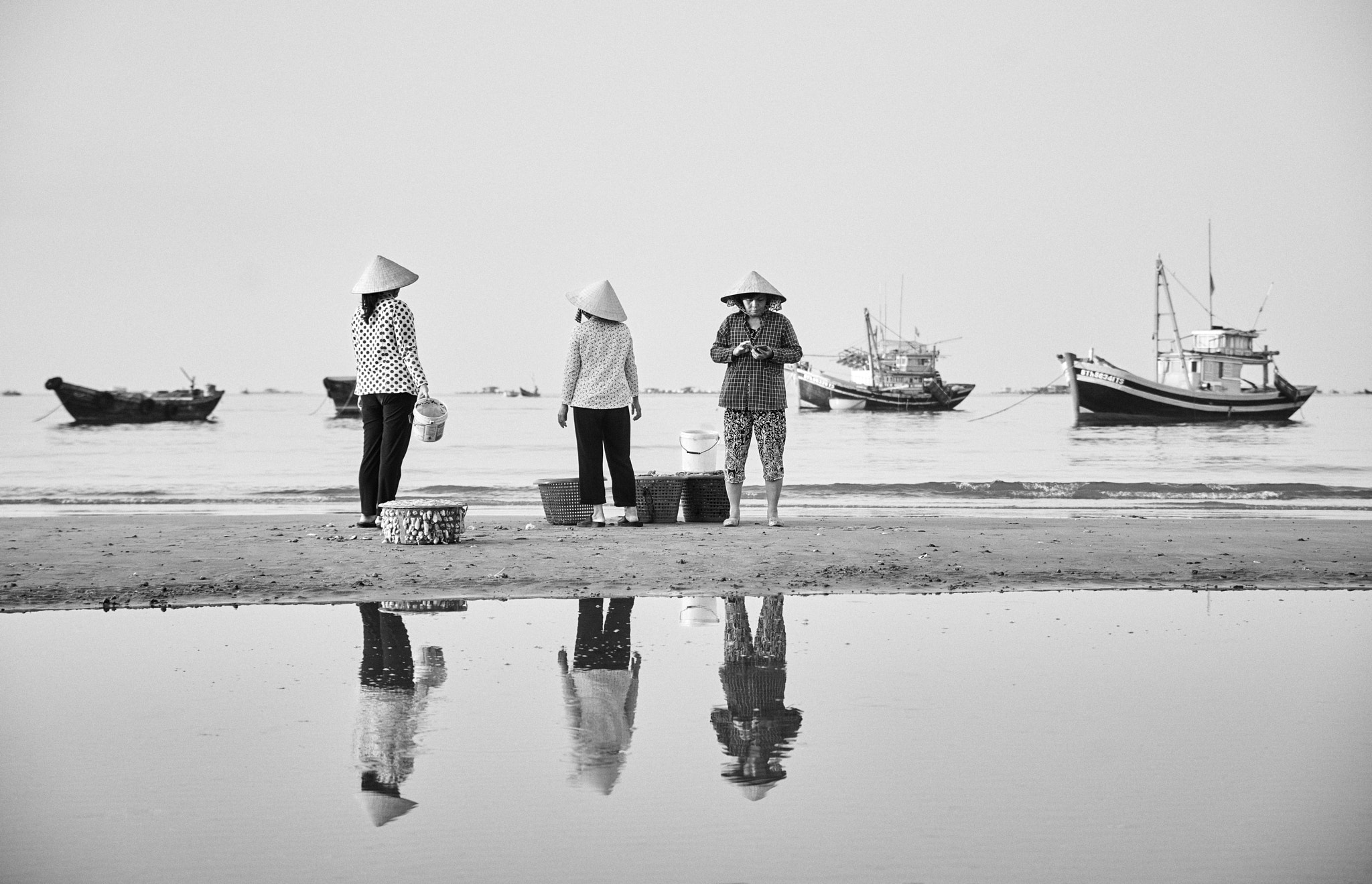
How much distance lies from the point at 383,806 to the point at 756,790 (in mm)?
851

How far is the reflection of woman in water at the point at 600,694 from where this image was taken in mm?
2992

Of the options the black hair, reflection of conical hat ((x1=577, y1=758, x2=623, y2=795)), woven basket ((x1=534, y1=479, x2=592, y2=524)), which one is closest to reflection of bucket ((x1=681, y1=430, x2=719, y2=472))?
woven basket ((x1=534, y1=479, x2=592, y2=524))

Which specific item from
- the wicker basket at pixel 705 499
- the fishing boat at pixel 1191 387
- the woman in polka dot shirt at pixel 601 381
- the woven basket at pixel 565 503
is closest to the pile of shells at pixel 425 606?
the woman in polka dot shirt at pixel 601 381

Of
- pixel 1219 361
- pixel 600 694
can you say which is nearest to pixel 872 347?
pixel 1219 361

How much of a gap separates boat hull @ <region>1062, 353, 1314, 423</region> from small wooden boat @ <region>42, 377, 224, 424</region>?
51.6 meters

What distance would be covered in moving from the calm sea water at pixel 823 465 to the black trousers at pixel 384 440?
13.1 ft

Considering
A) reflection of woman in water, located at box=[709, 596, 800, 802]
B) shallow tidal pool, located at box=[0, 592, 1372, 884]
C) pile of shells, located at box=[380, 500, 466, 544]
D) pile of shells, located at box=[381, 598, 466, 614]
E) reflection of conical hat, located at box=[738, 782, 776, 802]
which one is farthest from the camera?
pile of shells, located at box=[380, 500, 466, 544]

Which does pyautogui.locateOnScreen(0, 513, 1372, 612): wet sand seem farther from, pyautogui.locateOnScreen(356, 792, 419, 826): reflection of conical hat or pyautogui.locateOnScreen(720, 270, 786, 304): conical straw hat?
pyautogui.locateOnScreen(356, 792, 419, 826): reflection of conical hat

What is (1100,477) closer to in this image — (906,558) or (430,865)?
(906,558)

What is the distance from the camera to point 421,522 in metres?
7.66

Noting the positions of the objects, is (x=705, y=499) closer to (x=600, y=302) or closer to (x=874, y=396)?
(x=600, y=302)

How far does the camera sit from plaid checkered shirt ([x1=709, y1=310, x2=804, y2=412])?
890 cm

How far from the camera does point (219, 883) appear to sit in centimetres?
224

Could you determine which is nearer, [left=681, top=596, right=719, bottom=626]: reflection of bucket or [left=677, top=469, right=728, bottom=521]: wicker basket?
[left=681, top=596, right=719, bottom=626]: reflection of bucket
